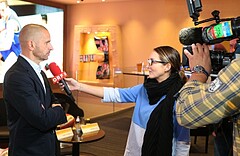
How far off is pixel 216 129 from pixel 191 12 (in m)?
0.53

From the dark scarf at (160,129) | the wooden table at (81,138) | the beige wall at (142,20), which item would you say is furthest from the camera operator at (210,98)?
the beige wall at (142,20)

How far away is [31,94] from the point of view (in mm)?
1677

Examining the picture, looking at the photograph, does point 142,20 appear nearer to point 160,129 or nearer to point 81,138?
point 81,138

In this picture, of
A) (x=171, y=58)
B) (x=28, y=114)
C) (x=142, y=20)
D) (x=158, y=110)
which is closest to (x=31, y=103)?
(x=28, y=114)

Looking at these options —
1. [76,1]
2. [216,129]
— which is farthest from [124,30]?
[216,129]

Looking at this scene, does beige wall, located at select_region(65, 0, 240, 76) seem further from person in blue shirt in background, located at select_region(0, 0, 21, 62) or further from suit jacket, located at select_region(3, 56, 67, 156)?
suit jacket, located at select_region(3, 56, 67, 156)

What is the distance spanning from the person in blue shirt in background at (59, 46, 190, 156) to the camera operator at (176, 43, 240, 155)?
0.74m

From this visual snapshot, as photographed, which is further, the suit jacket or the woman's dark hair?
the woman's dark hair

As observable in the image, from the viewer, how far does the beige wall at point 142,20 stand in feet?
21.7

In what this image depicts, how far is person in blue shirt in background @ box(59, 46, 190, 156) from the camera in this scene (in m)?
1.71

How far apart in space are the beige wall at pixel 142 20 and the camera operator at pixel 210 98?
5.57 meters

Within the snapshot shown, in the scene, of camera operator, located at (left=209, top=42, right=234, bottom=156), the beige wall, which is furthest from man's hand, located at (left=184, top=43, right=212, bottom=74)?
the beige wall

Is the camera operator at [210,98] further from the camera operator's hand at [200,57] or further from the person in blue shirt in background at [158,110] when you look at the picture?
the person in blue shirt in background at [158,110]

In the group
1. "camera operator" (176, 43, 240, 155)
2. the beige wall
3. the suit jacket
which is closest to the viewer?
"camera operator" (176, 43, 240, 155)
